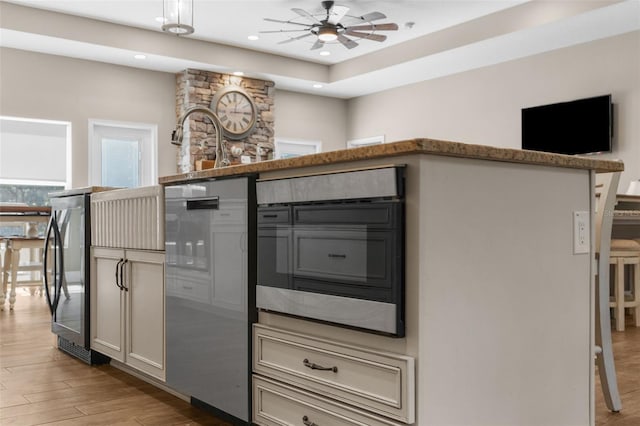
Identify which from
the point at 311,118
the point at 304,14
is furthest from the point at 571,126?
the point at 311,118

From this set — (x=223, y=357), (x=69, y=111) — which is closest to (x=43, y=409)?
(x=223, y=357)

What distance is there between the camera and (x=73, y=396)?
2.70 meters

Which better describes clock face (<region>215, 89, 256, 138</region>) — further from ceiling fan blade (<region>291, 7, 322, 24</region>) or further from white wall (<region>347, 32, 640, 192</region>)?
white wall (<region>347, 32, 640, 192</region>)

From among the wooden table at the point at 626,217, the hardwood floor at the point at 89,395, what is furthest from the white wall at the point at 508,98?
the hardwood floor at the point at 89,395

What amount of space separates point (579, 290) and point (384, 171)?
85cm

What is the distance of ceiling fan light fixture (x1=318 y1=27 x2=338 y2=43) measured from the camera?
5906mm

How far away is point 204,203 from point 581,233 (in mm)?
1325

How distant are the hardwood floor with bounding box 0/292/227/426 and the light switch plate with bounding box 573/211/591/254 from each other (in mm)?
1470

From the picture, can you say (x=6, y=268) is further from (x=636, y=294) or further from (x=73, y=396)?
(x=636, y=294)

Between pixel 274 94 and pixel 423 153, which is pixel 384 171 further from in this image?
pixel 274 94

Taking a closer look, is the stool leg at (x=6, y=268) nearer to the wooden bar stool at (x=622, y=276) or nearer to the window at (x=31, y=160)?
the window at (x=31, y=160)

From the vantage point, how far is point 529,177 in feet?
5.61

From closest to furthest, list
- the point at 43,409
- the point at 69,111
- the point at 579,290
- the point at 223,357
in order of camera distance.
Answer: the point at 579,290 → the point at 223,357 → the point at 43,409 → the point at 69,111

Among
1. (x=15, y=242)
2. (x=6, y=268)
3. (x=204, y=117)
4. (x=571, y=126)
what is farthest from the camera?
(x=204, y=117)
